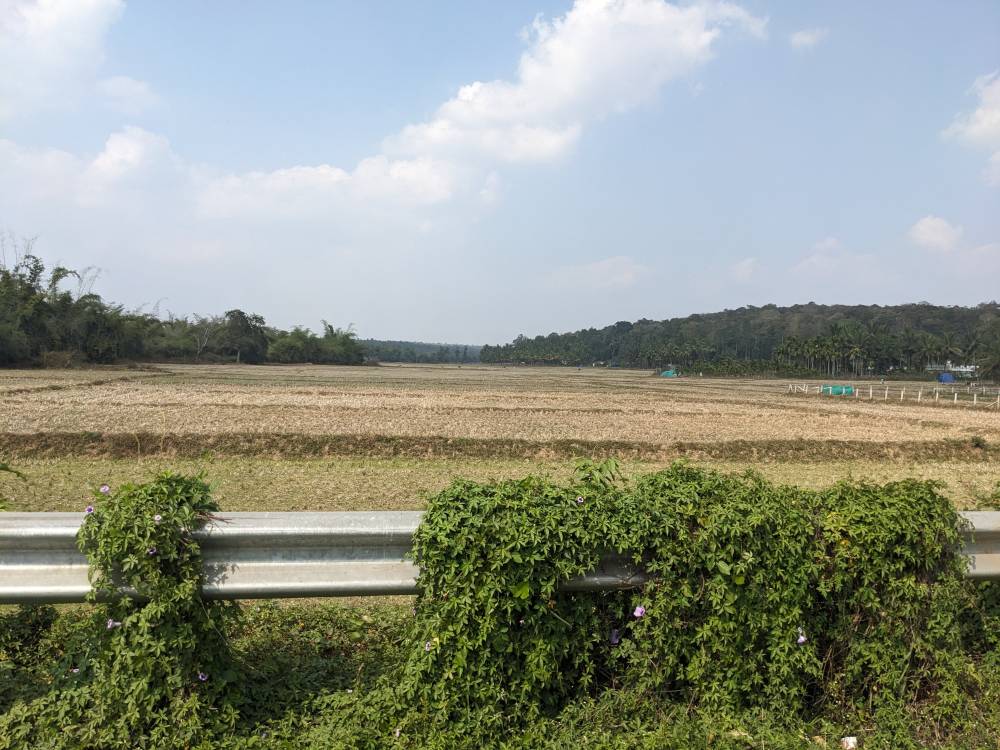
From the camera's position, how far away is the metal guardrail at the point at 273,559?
2705 millimetres

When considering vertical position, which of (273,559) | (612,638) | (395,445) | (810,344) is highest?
(810,344)

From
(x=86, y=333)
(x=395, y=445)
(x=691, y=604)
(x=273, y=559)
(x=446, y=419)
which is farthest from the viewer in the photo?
(x=86, y=333)

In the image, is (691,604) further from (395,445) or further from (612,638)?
(395,445)

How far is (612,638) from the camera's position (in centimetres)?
299

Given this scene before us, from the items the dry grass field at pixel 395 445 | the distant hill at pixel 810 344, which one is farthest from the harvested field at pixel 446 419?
the distant hill at pixel 810 344

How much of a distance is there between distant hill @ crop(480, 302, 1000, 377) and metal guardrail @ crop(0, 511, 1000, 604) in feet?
323

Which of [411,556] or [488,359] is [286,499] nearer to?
[411,556]

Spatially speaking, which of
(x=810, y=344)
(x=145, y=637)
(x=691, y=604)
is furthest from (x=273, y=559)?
(x=810, y=344)

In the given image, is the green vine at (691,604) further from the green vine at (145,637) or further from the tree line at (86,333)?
the tree line at (86,333)

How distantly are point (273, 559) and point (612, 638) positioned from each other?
1.56 metres

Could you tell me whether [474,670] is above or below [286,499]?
above

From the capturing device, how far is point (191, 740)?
2693 millimetres

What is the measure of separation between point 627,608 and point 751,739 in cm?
74

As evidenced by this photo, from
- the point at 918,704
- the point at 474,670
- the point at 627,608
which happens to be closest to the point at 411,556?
the point at 474,670
